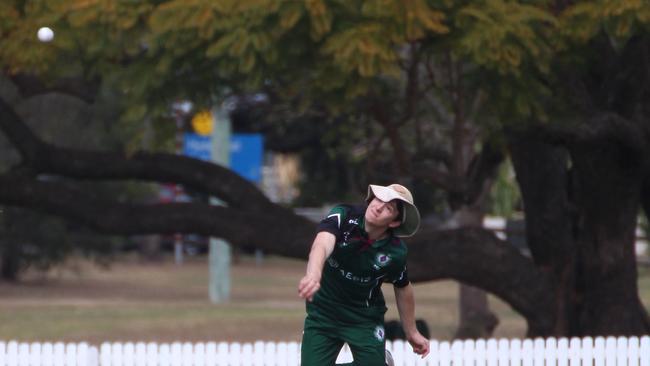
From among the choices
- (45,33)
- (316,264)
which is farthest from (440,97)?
(316,264)

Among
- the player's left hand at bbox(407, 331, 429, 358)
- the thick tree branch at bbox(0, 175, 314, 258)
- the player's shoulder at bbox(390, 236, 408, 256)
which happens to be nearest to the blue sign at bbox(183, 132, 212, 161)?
the thick tree branch at bbox(0, 175, 314, 258)

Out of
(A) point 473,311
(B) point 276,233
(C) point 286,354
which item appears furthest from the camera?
(A) point 473,311

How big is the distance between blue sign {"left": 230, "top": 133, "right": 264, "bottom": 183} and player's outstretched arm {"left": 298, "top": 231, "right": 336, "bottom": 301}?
30817 mm

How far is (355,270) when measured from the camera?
25.5 ft

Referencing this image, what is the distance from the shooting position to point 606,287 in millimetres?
16031

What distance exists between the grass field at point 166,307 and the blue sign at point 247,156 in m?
3.14

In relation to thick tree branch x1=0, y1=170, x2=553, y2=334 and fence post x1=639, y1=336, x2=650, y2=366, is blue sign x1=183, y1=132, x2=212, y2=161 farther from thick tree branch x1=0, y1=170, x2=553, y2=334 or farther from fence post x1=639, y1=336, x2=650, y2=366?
fence post x1=639, y1=336, x2=650, y2=366

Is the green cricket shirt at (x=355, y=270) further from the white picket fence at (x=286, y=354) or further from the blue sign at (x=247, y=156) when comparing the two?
the blue sign at (x=247, y=156)

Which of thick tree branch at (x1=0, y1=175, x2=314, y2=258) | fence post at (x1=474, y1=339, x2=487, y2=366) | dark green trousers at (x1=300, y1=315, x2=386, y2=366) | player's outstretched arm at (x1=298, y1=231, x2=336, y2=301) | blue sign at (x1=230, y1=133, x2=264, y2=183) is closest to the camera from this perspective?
player's outstretched arm at (x1=298, y1=231, x2=336, y2=301)

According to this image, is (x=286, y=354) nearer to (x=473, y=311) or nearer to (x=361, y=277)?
(x=361, y=277)

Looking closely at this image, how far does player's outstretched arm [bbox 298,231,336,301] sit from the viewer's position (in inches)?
262

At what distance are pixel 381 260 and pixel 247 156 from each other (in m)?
30.8

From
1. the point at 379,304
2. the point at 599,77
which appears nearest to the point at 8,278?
the point at 599,77

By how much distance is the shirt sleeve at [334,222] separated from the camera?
746 centimetres
